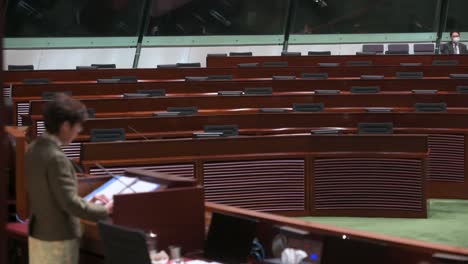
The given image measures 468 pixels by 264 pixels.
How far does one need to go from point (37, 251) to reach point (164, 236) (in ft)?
1.89

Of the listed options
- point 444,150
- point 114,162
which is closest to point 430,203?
point 444,150

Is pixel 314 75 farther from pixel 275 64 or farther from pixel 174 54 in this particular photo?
pixel 174 54

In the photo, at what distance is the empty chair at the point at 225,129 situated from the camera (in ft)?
26.5

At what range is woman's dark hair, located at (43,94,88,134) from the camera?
3.36 meters

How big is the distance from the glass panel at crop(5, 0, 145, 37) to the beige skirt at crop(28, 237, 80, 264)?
457 inches

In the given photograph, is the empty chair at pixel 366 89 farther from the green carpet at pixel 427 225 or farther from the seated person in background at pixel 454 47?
the seated person in background at pixel 454 47

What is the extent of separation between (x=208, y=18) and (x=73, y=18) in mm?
2564

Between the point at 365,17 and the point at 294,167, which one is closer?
the point at 294,167

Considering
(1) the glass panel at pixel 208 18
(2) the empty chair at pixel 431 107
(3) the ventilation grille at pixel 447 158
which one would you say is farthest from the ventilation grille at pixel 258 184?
(1) the glass panel at pixel 208 18

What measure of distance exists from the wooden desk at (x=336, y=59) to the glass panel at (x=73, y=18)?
9.94 ft

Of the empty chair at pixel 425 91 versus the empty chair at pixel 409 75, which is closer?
the empty chair at pixel 425 91

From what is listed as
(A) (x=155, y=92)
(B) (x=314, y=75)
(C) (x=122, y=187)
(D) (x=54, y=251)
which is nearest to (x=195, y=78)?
(A) (x=155, y=92)

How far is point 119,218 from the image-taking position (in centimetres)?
363

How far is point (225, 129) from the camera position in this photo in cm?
813
